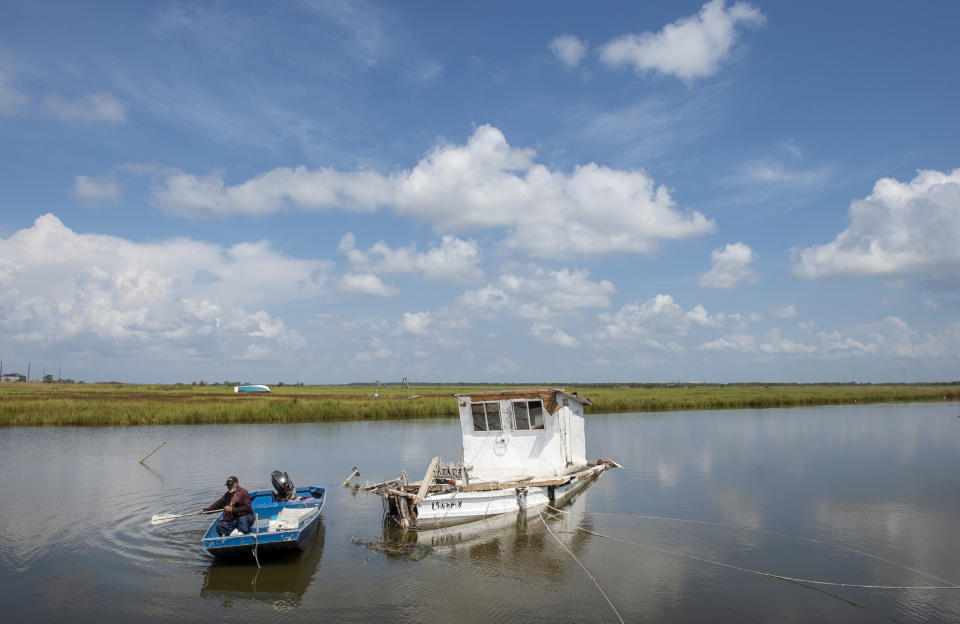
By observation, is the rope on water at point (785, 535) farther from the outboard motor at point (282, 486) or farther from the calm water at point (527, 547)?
the outboard motor at point (282, 486)

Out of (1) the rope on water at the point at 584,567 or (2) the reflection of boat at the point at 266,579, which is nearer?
(1) the rope on water at the point at 584,567

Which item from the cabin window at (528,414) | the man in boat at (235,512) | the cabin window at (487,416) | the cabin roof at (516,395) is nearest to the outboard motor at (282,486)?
the man in boat at (235,512)

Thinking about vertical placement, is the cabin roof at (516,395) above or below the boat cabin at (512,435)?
above

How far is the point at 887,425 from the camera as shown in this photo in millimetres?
45375

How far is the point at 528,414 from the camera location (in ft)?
63.5

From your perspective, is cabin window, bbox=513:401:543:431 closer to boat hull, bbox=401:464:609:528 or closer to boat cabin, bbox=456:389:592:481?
boat cabin, bbox=456:389:592:481

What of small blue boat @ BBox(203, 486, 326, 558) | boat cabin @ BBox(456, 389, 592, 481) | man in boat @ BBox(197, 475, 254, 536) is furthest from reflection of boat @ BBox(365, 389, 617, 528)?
man in boat @ BBox(197, 475, 254, 536)

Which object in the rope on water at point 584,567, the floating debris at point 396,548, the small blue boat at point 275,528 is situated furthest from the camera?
the floating debris at point 396,548

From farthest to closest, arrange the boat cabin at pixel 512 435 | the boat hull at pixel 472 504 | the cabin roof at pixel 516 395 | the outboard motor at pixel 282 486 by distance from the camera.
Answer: the boat cabin at pixel 512 435, the cabin roof at pixel 516 395, the outboard motor at pixel 282 486, the boat hull at pixel 472 504

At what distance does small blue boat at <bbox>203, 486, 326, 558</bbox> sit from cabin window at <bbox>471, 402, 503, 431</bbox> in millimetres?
5221

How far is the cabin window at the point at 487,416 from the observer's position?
63.4 ft

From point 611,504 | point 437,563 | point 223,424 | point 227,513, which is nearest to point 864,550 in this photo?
point 611,504

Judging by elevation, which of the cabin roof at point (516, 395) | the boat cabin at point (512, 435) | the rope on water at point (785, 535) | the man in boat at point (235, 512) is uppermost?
the cabin roof at point (516, 395)

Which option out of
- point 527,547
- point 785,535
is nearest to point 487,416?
point 527,547
